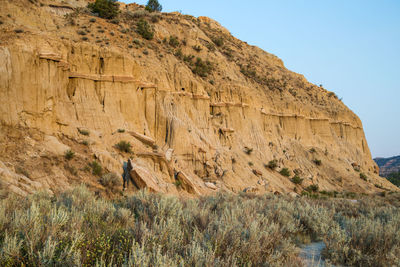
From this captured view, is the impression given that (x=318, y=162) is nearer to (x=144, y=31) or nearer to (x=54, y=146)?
(x=144, y=31)

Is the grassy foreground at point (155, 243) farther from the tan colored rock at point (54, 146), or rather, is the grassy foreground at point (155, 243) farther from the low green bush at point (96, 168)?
the tan colored rock at point (54, 146)

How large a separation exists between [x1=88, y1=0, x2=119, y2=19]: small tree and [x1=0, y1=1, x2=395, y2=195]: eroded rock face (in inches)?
67.4

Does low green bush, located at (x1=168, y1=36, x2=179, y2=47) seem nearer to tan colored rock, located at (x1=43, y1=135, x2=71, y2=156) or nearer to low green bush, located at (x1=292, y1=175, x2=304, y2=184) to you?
tan colored rock, located at (x1=43, y1=135, x2=71, y2=156)

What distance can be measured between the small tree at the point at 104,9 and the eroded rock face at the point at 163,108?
1.71 meters

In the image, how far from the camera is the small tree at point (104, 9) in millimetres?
27067

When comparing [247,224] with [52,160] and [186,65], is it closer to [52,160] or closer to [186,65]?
[52,160]

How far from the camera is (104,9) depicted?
27250 mm

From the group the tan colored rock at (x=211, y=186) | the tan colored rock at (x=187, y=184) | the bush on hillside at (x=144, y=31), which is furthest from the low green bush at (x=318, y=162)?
the bush on hillside at (x=144, y=31)

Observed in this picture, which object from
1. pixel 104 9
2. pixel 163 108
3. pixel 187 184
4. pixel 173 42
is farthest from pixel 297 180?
pixel 104 9

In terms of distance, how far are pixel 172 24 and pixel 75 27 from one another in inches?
572

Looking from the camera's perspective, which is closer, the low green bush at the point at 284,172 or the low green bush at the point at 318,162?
the low green bush at the point at 284,172

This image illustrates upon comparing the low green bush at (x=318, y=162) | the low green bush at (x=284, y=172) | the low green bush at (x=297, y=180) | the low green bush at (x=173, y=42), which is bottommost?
the low green bush at (x=297, y=180)

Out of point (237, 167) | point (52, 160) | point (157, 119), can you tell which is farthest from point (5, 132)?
point (237, 167)

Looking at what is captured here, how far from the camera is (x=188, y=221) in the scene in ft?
19.4
